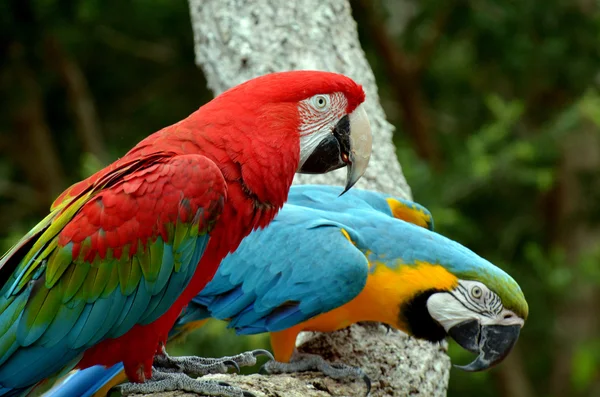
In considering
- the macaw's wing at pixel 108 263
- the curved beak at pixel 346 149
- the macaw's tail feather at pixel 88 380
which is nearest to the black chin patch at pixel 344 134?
the curved beak at pixel 346 149

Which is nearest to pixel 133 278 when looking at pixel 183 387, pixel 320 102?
pixel 183 387

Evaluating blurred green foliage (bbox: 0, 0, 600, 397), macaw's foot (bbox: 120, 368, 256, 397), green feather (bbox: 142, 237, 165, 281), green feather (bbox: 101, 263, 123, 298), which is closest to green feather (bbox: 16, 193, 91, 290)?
green feather (bbox: 101, 263, 123, 298)

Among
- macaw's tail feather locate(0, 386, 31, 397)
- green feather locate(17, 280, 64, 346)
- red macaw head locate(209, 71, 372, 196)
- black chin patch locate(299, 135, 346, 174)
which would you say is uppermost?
red macaw head locate(209, 71, 372, 196)

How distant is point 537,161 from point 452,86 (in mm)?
1487

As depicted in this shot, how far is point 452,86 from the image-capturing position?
7.11 metres

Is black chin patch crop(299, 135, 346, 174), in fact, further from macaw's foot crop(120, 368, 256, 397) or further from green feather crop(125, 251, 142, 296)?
macaw's foot crop(120, 368, 256, 397)

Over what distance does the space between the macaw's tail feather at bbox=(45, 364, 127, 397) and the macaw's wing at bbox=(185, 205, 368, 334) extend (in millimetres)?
378

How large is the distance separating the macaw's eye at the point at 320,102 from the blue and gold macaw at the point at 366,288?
0.49 metres

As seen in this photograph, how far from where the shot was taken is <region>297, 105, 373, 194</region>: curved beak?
2.68 meters

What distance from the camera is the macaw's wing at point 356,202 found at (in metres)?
3.24

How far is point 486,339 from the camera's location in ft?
9.84

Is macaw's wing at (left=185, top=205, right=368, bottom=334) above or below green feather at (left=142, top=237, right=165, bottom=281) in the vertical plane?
below

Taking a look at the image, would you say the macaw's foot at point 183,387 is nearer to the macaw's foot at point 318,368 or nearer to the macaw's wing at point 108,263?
the macaw's wing at point 108,263

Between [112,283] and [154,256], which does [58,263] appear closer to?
[112,283]
